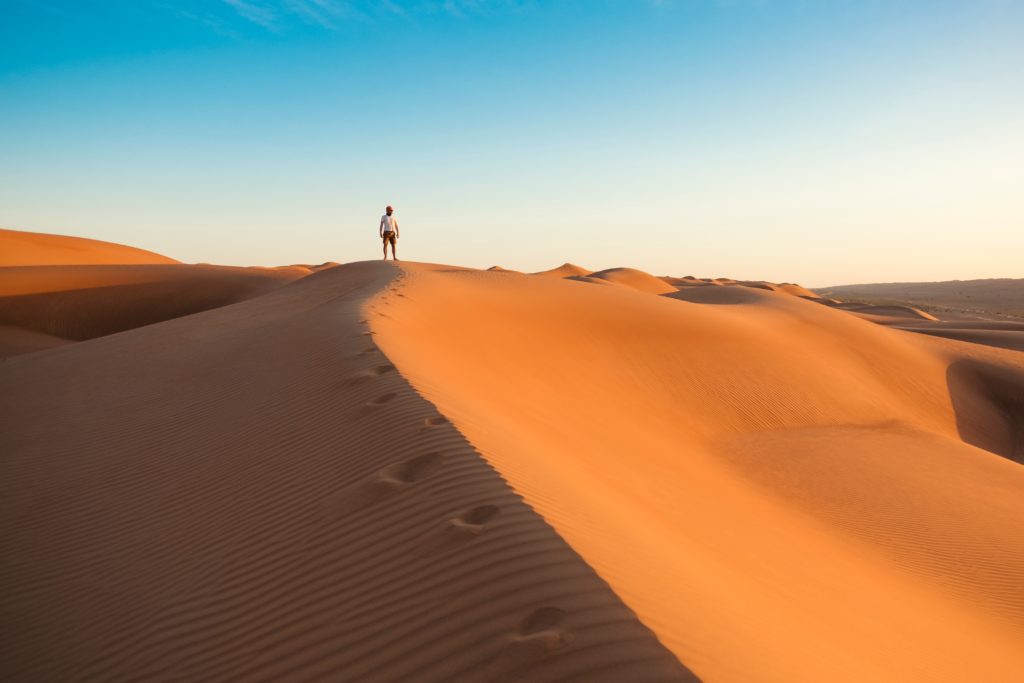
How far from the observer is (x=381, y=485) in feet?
13.0

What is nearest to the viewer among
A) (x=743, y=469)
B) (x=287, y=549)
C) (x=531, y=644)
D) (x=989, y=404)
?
(x=531, y=644)

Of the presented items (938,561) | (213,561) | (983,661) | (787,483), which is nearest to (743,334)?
(787,483)

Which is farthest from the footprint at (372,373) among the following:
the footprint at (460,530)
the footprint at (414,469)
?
the footprint at (460,530)

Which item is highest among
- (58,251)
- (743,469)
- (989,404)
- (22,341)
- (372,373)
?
(58,251)

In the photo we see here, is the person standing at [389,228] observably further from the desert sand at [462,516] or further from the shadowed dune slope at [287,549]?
the shadowed dune slope at [287,549]

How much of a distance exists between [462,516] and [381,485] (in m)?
0.84

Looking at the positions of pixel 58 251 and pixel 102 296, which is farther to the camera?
pixel 58 251

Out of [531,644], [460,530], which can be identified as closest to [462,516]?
[460,530]

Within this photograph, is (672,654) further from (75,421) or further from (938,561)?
(75,421)

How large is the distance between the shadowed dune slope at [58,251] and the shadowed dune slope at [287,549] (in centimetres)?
3429

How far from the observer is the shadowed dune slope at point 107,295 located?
65.5 ft

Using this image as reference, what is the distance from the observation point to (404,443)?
178 inches

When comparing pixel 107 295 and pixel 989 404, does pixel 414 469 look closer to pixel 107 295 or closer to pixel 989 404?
pixel 989 404

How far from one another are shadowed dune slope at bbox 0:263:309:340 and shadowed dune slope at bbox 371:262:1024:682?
10030 millimetres
